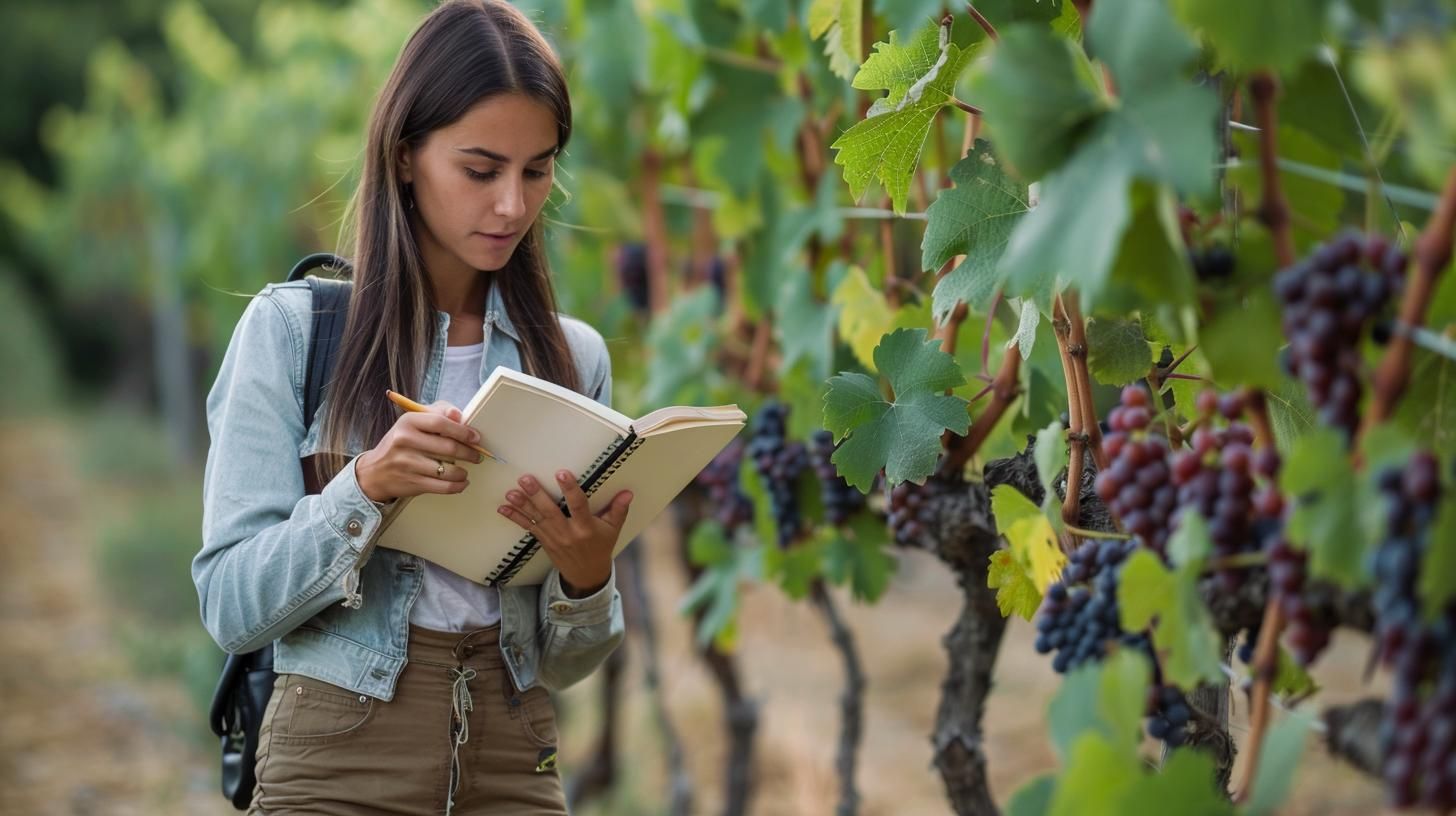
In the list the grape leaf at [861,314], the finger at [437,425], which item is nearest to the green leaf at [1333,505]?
the finger at [437,425]

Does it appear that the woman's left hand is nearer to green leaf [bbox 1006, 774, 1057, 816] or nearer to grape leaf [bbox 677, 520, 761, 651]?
green leaf [bbox 1006, 774, 1057, 816]

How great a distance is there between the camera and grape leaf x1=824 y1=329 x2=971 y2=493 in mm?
1595

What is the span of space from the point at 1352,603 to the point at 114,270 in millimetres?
13936

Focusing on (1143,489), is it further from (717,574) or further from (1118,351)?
(717,574)

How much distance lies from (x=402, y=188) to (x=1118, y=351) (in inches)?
33.7

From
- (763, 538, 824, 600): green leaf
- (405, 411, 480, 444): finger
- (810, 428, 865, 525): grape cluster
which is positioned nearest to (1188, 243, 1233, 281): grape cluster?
(405, 411, 480, 444): finger

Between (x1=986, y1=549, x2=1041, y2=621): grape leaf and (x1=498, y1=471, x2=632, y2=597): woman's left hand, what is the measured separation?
1.37 feet

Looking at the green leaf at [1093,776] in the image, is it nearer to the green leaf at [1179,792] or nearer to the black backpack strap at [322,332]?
the green leaf at [1179,792]

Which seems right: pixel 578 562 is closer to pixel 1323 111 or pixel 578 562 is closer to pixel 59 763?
pixel 1323 111

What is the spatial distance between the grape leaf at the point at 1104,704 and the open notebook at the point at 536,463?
1.93 feet

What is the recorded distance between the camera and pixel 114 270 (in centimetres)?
1334

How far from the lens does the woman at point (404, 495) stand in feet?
4.91

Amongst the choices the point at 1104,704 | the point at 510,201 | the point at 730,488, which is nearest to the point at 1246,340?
the point at 1104,704

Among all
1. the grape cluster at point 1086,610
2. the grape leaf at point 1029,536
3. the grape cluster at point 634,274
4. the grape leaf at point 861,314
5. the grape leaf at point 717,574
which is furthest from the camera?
the grape cluster at point 634,274
